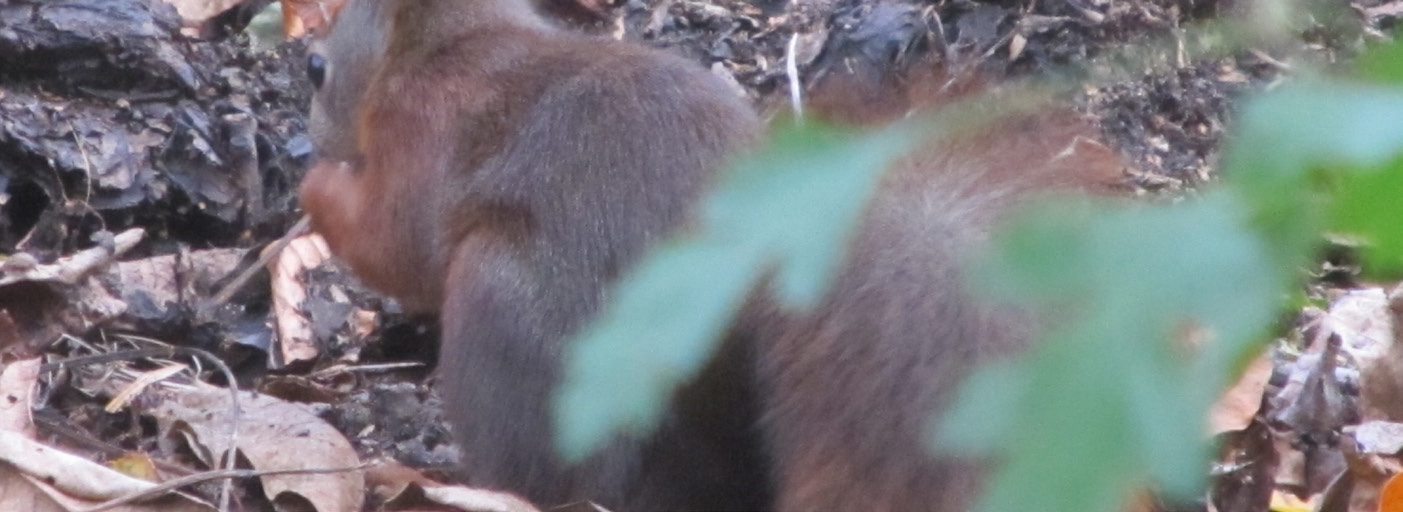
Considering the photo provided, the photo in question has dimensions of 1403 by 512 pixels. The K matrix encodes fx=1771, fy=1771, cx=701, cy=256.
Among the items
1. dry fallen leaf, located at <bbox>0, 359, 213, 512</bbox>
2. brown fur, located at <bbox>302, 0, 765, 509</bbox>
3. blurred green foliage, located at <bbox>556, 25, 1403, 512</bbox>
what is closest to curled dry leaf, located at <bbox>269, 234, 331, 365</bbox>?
brown fur, located at <bbox>302, 0, 765, 509</bbox>

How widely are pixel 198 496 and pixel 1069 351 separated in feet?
7.47

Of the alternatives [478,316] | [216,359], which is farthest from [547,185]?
[216,359]

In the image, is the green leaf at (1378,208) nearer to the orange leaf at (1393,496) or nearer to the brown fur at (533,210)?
the orange leaf at (1393,496)

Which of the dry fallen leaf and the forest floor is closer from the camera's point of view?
the dry fallen leaf

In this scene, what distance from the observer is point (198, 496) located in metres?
2.70

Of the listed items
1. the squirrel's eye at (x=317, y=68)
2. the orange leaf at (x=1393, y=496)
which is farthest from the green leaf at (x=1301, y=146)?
the squirrel's eye at (x=317, y=68)

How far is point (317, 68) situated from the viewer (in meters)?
3.55

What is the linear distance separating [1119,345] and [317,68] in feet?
10.1

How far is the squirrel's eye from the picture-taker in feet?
11.6

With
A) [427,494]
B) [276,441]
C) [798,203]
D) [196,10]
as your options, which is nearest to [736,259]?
[798,203]

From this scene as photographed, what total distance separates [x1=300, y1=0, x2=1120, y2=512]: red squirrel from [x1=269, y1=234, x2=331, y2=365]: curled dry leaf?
36cm

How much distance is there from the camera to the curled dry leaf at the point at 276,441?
8.88 ft

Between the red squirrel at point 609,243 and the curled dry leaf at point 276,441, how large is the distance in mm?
213

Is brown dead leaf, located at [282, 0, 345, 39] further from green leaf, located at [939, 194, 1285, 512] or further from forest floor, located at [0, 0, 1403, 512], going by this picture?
green leaf, located at [939, 194, 1285, 512]
